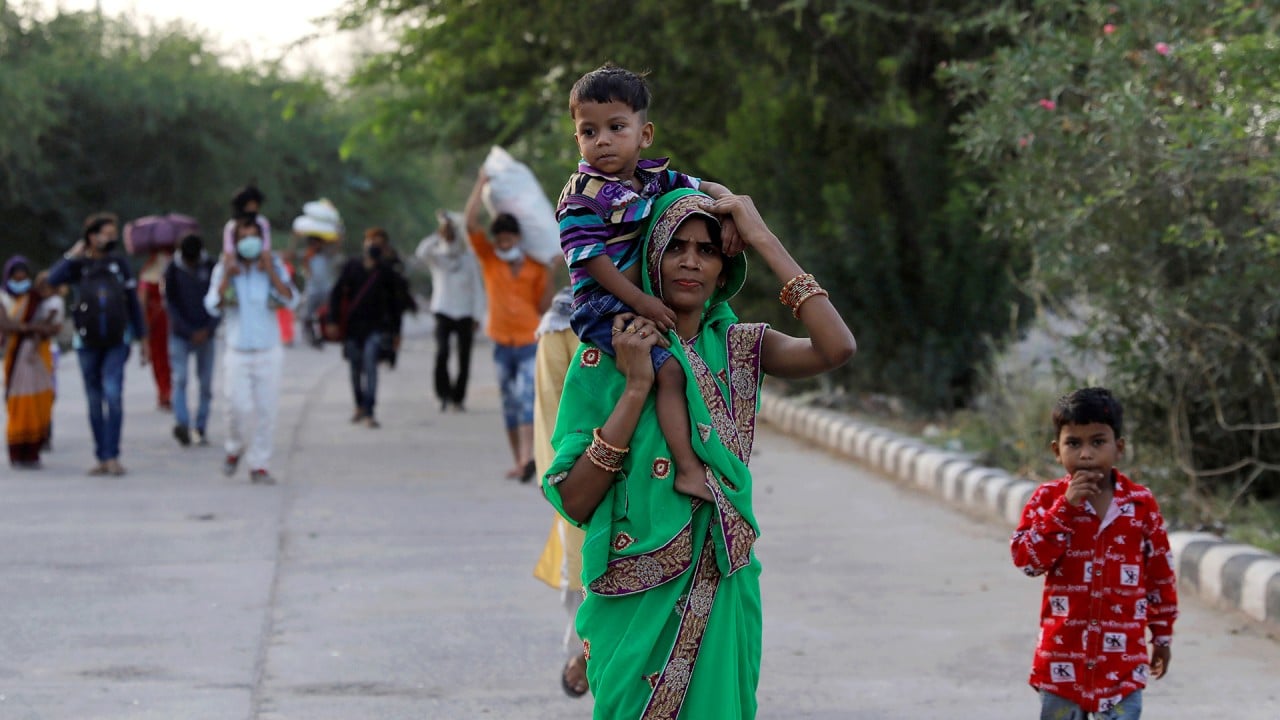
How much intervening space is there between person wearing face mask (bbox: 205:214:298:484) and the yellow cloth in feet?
17.4

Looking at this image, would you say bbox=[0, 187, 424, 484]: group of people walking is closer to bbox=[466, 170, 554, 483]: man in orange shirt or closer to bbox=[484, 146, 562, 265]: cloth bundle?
bbox=[466, 170, 554, 483]: man in orange shirt

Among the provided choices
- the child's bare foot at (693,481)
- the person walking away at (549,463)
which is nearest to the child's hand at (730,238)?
the child's bare foot at (693,481)

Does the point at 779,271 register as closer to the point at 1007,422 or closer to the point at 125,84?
the point at 1007,422

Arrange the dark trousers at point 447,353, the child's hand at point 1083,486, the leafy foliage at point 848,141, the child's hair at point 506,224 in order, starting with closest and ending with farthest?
the child's hand at point 1083,486
the child's hair at point 506,224
the leafy foliage at point 848,141
the dark trousers at point 447,353

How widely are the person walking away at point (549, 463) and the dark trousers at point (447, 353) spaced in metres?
8.96

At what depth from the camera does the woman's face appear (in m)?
3.54

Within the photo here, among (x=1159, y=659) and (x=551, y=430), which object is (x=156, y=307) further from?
(x=1159, y=659)

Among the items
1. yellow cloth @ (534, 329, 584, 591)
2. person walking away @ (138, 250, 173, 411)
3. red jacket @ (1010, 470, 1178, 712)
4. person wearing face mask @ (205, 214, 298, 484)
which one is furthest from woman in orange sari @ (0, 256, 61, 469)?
red jacket @ (1010, 470, 1178, 712)

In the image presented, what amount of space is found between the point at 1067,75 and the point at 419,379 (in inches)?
581

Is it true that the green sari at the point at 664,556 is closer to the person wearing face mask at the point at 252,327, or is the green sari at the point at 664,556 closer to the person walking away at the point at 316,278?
the person wearing face mask at the point at 252,327

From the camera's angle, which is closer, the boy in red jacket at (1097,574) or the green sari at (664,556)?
the green sari at (664,556)

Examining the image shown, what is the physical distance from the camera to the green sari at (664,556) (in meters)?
3.51

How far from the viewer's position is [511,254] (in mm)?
11297

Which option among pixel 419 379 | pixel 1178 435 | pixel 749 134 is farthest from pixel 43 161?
pixel 1178 435
